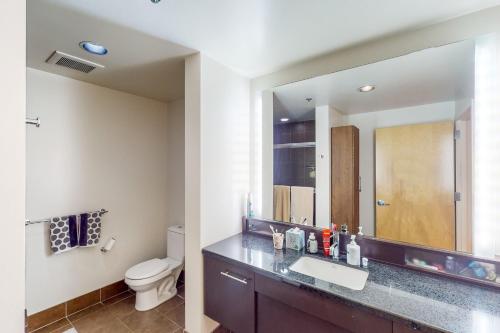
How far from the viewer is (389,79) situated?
1.59m

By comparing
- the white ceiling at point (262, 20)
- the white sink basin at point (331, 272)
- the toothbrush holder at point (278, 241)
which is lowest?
the white sink basin at point (331, 272)

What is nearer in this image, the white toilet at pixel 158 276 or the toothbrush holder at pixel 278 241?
the toothbrush holder at pixel 278 241

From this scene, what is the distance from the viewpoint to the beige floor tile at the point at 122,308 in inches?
84.3

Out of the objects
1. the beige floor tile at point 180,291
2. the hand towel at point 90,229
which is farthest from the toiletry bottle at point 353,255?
the hand towel at point 90,229

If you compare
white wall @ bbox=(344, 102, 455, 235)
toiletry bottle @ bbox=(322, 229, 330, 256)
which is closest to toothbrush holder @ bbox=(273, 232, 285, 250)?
toiletry bottle @ bbox=(322, 229, 330, 256)

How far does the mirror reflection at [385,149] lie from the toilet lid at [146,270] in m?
1.28

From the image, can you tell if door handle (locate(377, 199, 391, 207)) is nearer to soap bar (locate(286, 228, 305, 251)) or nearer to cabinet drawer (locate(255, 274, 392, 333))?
soap bar (locate(286, 228, 305, 251))

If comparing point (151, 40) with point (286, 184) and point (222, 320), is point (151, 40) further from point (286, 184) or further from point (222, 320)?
point (222, 320)

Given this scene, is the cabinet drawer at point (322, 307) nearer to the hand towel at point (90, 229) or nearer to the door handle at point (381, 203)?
the door handle at point (381, 203)

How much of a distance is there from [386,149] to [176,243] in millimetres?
2261

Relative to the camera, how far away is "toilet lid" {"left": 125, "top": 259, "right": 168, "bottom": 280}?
210 centimetres

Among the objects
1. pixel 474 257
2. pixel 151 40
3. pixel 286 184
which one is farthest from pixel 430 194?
pixel 151 40

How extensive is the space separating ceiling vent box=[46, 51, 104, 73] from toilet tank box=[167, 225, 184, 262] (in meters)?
1.76

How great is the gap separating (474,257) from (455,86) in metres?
1.01
